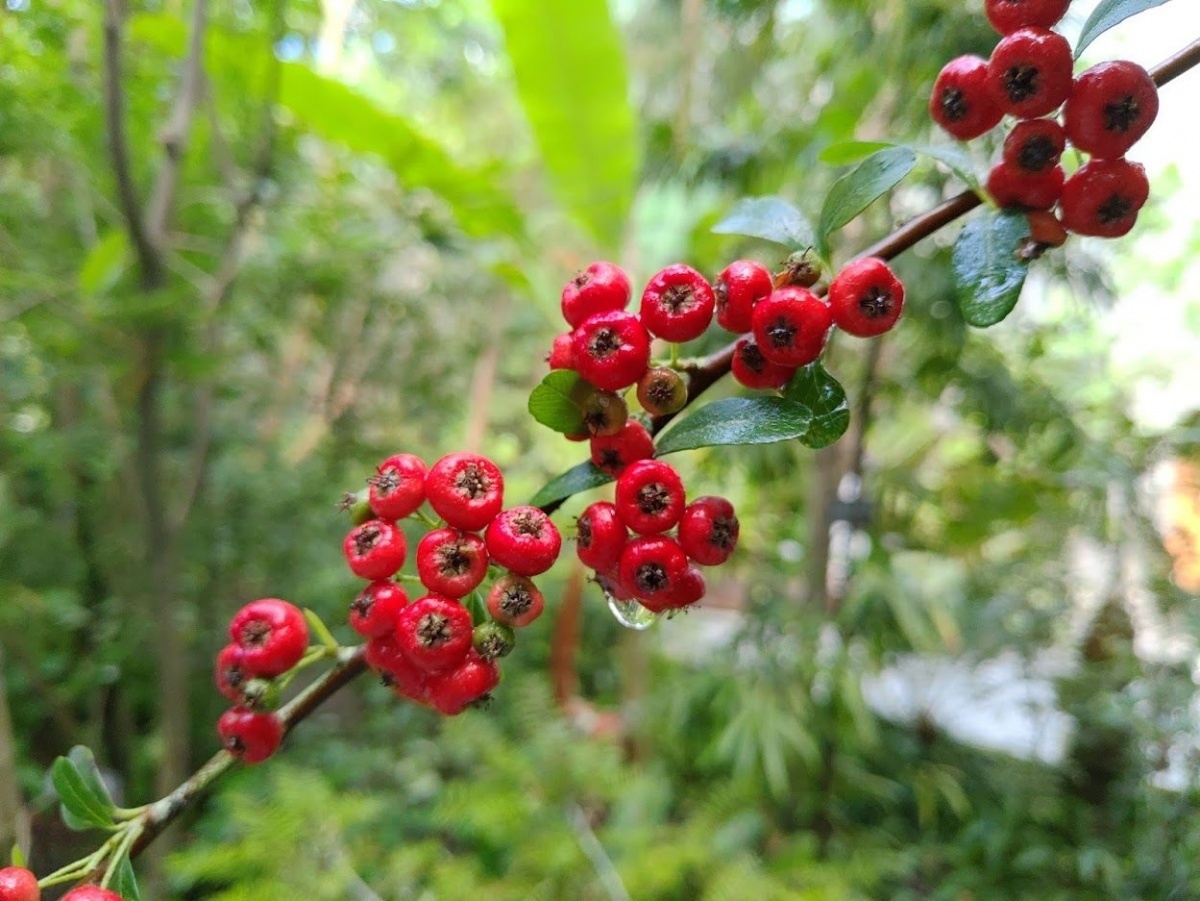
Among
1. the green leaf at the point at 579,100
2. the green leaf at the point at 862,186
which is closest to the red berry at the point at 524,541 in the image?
the green leaf at the point at 862,186

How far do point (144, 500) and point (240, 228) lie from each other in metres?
0.43

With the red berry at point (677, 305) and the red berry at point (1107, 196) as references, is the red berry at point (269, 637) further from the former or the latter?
the red berry at point (1107, 196)

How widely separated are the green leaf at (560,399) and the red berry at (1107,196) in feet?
0.86

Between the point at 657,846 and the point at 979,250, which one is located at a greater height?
the point at 979,250

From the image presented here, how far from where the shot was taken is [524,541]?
1.12 feet

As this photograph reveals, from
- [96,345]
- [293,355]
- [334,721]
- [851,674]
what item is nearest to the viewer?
[96,345]

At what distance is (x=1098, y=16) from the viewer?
1.23ft

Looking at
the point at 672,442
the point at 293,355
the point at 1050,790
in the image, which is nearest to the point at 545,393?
the point at 672,442

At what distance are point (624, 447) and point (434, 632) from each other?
0.42 ft

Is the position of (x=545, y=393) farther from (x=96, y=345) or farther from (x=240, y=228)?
(x=96, y=345)

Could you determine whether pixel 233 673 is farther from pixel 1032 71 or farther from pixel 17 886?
→ pixel 1032 71

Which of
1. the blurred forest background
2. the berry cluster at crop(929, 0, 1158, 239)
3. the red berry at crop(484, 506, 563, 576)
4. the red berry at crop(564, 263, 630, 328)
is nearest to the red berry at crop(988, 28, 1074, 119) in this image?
the berry cluster at crop(929, 0, 1158, 239)

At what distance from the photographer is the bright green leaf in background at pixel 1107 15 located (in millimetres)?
356

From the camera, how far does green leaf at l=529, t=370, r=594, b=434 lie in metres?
0.35
